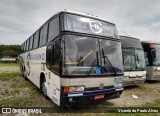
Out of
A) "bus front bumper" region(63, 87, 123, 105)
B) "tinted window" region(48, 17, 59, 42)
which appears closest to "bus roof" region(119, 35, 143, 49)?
"bus front bumper" region(63, 87, 123, 105)

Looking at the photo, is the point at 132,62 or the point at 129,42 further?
the point at 129,42

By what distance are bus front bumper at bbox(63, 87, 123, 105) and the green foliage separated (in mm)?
55061

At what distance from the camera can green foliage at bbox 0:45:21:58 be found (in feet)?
189

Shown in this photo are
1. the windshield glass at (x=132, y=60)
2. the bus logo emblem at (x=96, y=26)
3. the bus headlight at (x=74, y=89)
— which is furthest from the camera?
the windshield glass at (x=132, y=60)

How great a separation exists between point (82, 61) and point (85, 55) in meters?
0.23

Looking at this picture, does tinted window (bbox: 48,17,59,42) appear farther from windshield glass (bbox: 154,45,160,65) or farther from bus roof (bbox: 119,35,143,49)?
windshield glass (bbox: 154,45,160,65)

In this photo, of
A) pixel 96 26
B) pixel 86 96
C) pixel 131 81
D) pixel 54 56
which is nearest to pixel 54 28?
pixel 54 56

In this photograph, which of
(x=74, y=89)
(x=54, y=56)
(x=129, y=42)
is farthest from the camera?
(x=129, y=42)

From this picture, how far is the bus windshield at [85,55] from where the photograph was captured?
4520 mm

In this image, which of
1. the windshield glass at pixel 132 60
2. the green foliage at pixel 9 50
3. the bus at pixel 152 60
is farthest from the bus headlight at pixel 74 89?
the green foliage at pixel 9 50

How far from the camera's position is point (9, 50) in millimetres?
58875

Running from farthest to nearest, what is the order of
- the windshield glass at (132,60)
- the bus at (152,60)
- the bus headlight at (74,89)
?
the bus at (152,60)
the windshield glass at (132,60)
the bus headlight at (74,89)

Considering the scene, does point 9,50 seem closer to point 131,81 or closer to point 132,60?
point 132,60

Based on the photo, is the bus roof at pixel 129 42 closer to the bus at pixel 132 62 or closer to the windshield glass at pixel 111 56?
the bus at pixel 132 62
